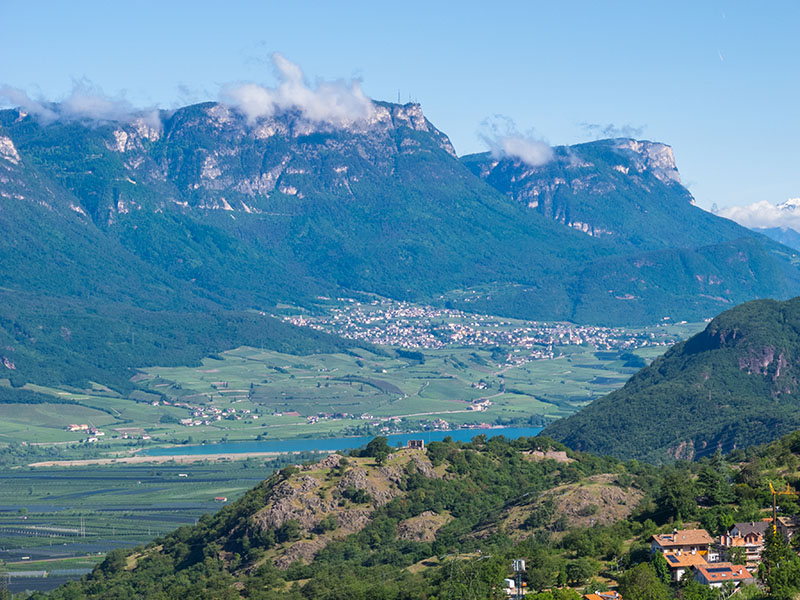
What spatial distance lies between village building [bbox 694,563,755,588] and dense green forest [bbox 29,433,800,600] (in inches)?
65.1

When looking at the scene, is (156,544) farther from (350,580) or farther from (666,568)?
(666,568)

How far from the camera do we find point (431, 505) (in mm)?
130875

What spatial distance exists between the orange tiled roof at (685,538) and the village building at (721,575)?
558cm

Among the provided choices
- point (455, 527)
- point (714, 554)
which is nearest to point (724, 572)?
point (714, 554)

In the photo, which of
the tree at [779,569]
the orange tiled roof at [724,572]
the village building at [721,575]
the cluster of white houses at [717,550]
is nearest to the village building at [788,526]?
the cluster of white houses at [717,550]

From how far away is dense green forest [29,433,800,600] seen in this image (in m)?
95.5

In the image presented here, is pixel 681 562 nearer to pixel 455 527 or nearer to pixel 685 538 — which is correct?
pixel 685 538

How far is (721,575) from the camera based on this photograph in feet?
281

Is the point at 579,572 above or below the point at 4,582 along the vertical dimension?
above

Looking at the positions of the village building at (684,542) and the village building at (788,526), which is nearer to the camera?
the village building at (684,542)

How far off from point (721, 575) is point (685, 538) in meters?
8.43

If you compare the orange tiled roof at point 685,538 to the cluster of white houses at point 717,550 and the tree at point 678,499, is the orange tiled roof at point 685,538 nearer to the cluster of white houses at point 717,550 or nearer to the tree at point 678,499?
the cluster of white houses at point 717,550

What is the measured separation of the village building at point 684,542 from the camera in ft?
304

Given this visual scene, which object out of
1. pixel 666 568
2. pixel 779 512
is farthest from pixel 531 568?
pixel 779 512
